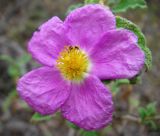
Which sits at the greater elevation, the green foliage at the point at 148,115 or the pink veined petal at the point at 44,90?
the pink veined petal at the point at 44,90

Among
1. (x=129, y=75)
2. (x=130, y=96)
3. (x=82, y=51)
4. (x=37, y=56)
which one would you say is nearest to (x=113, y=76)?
(x=129, y=75)

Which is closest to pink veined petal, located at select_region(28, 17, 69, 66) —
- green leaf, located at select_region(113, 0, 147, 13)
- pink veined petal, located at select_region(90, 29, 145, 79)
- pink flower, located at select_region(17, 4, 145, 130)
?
pink flower, located at select_region(17, 4, 145, 130)

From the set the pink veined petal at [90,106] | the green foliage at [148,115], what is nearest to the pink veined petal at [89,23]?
the pink veined petal at [90,106]

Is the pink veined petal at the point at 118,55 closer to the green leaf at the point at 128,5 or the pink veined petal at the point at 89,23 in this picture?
the pink veined petal at the point at 89,23

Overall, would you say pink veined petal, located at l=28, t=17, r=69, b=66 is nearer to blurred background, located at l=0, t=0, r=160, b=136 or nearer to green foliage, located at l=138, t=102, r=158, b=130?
green foliage, located at l=138, t=102, r=158, b=130

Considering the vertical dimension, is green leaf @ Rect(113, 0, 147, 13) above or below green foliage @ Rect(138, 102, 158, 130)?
above

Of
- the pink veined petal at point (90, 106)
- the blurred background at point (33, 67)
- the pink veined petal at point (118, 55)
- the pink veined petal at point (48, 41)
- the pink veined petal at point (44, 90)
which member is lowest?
the blurred background at point (33, 67)
